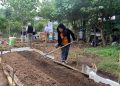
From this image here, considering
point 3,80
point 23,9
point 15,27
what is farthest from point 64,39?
point 15,27

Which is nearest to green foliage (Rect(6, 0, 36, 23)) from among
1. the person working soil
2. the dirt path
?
the person working soil

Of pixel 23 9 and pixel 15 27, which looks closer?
pixel 23 9

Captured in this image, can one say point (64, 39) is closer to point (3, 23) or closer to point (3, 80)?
point (3, 80)

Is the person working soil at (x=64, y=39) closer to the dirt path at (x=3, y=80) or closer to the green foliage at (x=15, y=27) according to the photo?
the dirt path at (x=3, y=80)

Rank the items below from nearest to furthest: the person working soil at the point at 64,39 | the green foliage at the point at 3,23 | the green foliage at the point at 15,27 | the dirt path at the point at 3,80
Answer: the dirt path at the point at 3,80, the person working soil at the point at 64,39, the green foliage at the point at 3,23, the green foliage at the point at 15,27

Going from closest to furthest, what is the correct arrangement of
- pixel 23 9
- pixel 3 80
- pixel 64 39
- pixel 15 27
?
pixel 3 80 < pixel 64 39 < pixel 23 9 < pixel 15 27

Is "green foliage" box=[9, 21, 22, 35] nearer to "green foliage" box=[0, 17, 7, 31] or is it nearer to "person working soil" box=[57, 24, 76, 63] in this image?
"green foliage" box=[0, 17, 7, 31]

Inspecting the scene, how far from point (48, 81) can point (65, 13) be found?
13610 millimetres

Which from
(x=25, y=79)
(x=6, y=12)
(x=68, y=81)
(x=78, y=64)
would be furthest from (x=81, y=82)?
(x=6, y=12)

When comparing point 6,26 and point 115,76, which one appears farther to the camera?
point 6,26

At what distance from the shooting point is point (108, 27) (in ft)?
66.4

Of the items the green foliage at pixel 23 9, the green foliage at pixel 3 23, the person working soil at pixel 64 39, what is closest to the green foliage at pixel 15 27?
the green foliage at pixel 23 9

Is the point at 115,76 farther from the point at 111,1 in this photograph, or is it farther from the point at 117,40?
the point at 117,40

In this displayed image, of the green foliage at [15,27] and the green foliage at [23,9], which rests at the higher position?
the green foliage at [23,9]
